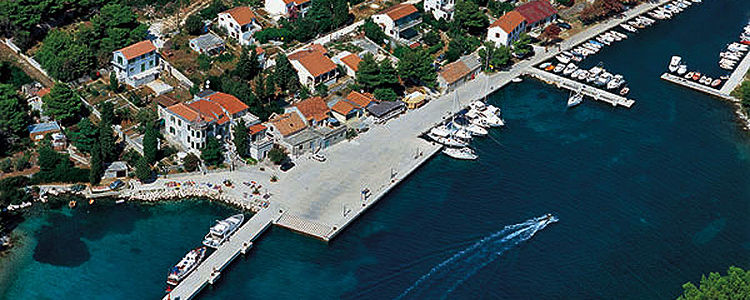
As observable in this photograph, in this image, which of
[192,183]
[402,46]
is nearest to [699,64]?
[402,46]

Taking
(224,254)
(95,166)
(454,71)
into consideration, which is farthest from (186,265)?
(454,71)

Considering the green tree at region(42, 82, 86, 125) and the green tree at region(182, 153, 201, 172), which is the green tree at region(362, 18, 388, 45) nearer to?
the green tree at region(182, 153, 201, 172)

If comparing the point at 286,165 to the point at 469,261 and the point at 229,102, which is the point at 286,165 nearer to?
the point at 229,102

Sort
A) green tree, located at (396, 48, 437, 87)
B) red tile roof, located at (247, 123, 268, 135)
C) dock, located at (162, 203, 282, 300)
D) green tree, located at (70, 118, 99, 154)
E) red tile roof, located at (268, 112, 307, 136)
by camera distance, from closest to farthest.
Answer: dock, located at (162, 203, 282, 300) < green tree, located at (70, 118, 99, 154) < red tile roof, located at (247, 123, 268, 135) < red tile roof, located at (268, 112, 307, 136) < green tree, located at (396, 48, 437, 87)

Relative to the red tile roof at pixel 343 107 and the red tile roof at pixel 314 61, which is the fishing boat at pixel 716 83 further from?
the red tile roof at pixel 314 61

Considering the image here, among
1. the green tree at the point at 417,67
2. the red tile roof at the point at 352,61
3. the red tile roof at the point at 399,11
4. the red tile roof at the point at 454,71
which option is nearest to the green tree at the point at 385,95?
the green tree at the point at 417,67

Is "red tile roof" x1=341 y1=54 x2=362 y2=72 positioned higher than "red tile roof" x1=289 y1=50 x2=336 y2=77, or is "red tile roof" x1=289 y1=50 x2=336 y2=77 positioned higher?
"red tile roof" x1=289 y1=50 x2=336 y2=77

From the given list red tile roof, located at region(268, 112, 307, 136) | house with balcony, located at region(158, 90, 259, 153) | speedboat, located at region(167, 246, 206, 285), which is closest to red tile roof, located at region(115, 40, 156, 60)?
house with balcony, located at region(158, 90, 259, 153)
